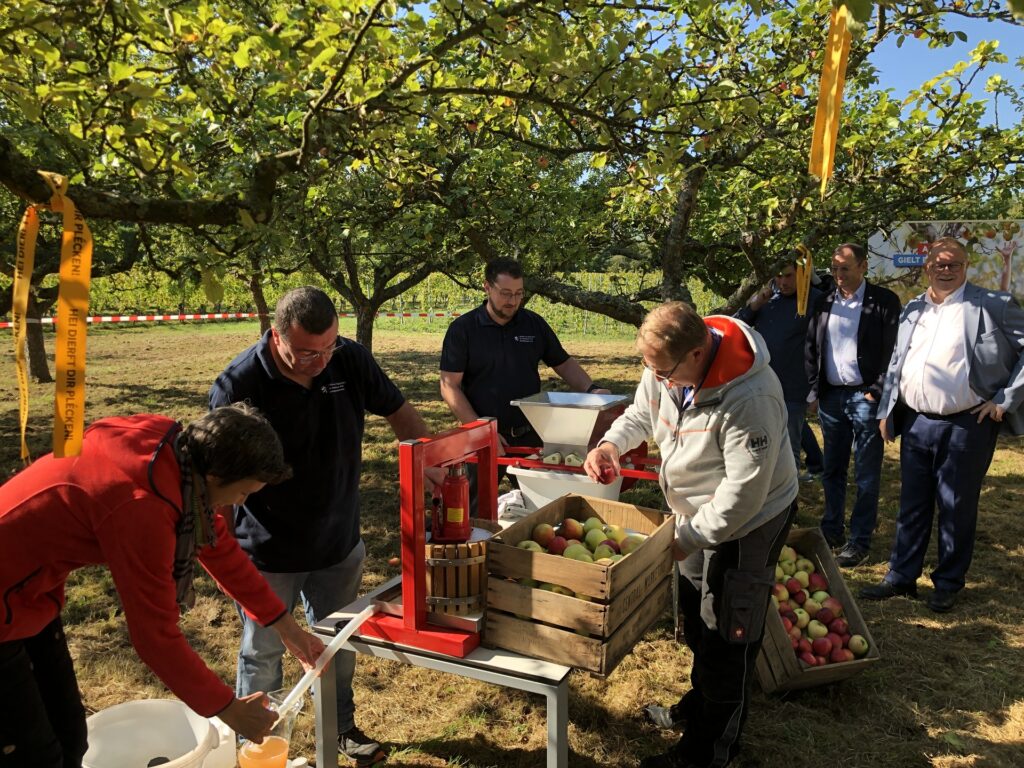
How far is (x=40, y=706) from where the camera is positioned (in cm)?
204

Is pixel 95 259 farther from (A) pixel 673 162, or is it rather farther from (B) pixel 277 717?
(B) pixel 277 717

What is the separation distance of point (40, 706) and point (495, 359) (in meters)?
2.87

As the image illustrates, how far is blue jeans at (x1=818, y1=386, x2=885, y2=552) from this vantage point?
16.9ft

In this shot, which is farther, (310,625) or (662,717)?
(662,717)

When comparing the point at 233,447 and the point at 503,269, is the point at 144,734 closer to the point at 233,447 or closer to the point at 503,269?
the point at 233,447

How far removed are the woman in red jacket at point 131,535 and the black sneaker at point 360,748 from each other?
1211 millimetres

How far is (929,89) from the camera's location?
568 centimetres

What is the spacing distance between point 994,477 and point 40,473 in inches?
329

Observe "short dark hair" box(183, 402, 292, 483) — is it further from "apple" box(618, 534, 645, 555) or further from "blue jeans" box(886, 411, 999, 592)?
"blue jeans" box(886, 411, 999, 592)

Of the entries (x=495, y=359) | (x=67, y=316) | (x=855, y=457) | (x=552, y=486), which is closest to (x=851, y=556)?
(x=855, y=457)

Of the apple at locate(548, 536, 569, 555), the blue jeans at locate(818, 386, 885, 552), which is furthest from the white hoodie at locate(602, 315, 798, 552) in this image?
the blue jeans at locate(818, 386, 885, 552)

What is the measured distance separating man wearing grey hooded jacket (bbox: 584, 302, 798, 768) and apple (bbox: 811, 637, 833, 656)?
96 centimetres

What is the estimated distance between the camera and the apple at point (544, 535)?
2.48m

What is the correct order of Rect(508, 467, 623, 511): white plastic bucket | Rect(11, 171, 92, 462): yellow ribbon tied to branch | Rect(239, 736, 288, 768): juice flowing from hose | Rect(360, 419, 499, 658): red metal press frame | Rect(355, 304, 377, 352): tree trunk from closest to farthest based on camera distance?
1. Rect(11, 171, 92, 462): yellow ribbon tied to branch
2. Rect(239, 736, 288, 768): juice flowing from hose
3. Rect(360, 419, 499, 658): red metal press frame
4. Rect(508, 467, 623, 511): white plastic bucket
5. Rect(355, 304, 377, 352): tree trunk
